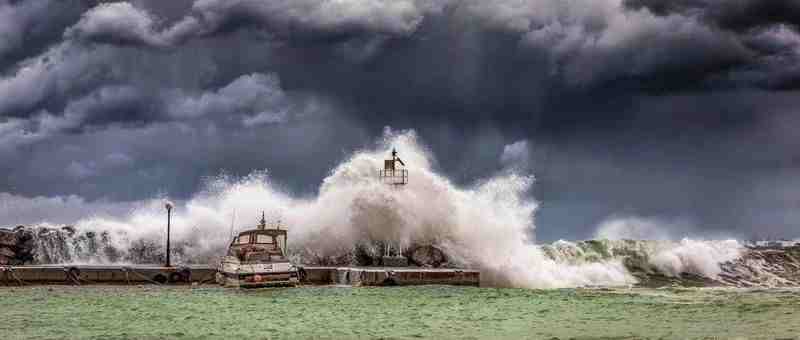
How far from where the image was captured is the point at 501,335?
819 inches

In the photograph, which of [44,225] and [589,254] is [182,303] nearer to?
[44,225]

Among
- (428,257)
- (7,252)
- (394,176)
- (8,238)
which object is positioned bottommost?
(428,257)

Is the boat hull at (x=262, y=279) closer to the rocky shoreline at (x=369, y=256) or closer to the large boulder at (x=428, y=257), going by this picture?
the rocky shoreline at (x=369, y=256)

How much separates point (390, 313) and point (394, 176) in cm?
1866

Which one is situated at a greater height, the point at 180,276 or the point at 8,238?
the point at 8,238

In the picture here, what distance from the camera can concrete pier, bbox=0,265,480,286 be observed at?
116ft

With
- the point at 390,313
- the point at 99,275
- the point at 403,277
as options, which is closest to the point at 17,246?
the point at 99,275

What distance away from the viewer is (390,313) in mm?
26078

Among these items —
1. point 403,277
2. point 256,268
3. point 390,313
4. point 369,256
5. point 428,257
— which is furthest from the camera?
point 369,256

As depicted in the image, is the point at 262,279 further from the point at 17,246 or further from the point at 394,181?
the point at 17,246

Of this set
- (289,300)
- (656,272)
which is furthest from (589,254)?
(289,300)

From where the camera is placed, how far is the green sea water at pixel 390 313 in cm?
2106

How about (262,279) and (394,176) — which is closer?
(262,279)

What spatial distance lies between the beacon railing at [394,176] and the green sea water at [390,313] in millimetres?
10288
